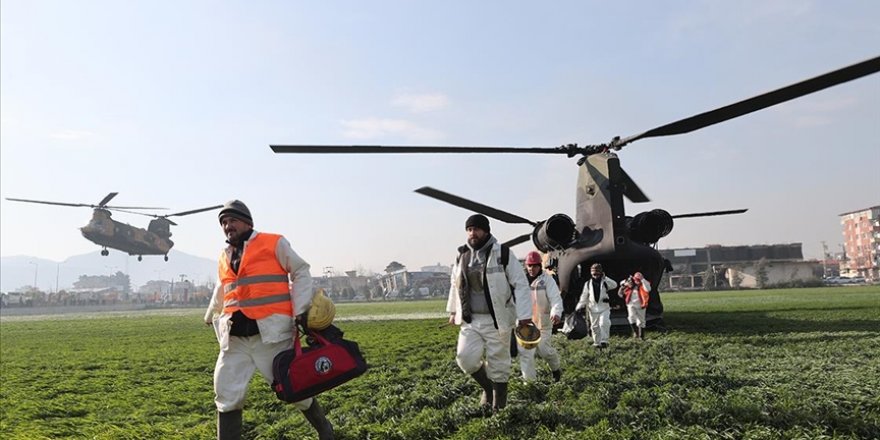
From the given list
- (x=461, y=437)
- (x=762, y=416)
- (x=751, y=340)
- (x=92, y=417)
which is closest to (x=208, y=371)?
(x=92, y=417)

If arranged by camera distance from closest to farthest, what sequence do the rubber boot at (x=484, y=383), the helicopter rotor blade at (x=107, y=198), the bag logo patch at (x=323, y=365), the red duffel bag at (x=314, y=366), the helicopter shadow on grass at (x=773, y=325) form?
the red duffel bag at (x=314, y=366) → the bag logo patch at (x=323, y=365) → the rubber boot at (x=484, y=383) → the helicopter shadow on grass at (x=773, y=325) → the helicopter rotor blade at (x=107, y=198)

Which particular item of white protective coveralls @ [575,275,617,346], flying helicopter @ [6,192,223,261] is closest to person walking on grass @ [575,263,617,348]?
white protective coveralls @ [575,275,617,346]

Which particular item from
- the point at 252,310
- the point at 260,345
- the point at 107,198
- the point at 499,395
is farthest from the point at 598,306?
the point at 107,198

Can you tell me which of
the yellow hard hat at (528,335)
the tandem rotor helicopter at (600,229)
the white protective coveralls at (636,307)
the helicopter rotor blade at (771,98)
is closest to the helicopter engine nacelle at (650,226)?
the tandem rotor helicopter at (600,229)

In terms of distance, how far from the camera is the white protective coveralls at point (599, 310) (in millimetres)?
10922

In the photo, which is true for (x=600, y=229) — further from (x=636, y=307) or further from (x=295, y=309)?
(x=295, y=309)

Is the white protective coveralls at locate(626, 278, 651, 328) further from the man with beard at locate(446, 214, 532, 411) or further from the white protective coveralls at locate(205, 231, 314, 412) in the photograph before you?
the white protective coveralls at locate(205, 231, 314, 412)

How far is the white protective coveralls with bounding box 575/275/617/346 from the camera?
10.9m

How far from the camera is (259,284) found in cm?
474

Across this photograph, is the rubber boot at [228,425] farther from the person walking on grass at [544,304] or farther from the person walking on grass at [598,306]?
the person walking on grass at [598,306]

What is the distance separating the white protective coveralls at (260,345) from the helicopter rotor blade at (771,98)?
5722mm

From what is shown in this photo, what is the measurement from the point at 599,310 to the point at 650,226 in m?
3.96

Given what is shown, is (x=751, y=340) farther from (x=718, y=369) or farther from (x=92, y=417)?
(x=92, y=417)

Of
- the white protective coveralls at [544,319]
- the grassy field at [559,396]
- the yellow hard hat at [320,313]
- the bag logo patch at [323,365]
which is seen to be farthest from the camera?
the white protective coveralls at [544,319]
